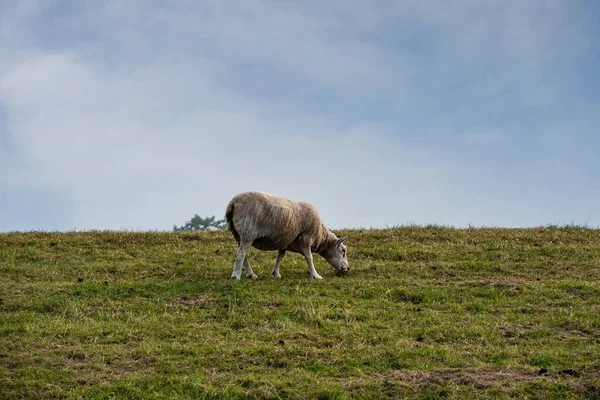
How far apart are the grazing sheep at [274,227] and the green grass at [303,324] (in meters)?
0.65

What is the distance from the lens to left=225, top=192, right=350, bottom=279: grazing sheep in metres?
18.7

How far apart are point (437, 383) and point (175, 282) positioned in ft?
29.0

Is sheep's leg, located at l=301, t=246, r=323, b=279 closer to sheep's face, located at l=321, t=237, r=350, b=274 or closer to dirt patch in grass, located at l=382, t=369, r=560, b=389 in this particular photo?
sheep's face, located at l=321, t=237, r=350, b=274

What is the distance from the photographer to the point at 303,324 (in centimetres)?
1530

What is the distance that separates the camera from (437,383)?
11922 millimetres

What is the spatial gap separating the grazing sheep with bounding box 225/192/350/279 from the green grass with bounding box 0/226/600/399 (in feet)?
2.12

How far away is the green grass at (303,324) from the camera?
12070mm

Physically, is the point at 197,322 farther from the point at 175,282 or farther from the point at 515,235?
the point at 515,235

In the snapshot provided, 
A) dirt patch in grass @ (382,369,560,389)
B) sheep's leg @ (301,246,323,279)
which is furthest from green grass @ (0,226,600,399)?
sheep's leg @ (301,246,323,279)

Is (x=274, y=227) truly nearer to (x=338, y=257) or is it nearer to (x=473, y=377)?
(x=338, y=257)

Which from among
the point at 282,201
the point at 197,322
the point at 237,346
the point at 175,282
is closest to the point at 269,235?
the point at 282,201

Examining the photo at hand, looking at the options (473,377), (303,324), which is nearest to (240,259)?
(303,324)

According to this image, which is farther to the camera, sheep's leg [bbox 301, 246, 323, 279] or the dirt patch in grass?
sheep's leg [bbox 301, 246, 323, 279]

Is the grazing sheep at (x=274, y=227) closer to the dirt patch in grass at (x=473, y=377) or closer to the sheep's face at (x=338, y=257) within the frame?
the sheep's face at (x=338, y=257)
